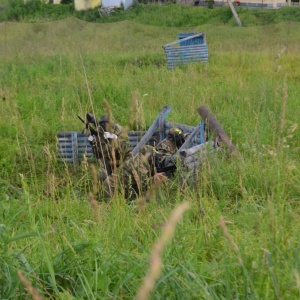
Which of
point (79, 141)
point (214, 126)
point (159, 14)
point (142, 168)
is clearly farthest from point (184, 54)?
point (159, 14)

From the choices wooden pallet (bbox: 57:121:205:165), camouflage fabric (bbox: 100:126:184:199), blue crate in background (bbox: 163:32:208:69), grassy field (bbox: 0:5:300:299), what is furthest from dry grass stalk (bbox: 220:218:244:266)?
blue crate in background (bbox: 163:32:208:69)

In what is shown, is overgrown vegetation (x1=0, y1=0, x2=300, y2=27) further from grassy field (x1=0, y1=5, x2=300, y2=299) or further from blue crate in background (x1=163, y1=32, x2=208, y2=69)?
blue crate in background (x1=163, y1=32, x2=208, y2=69)

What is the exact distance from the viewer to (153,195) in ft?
8.43

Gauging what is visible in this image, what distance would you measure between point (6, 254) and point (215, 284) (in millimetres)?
846

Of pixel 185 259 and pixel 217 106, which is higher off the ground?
pixel 185 259

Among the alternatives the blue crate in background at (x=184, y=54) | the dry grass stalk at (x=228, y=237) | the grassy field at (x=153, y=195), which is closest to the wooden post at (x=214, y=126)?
the grassy field at (x=153, y=195)

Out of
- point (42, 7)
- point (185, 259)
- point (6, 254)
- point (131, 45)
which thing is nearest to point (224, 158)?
point (185, 259)

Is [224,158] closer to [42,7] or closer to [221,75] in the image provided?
[221,75]

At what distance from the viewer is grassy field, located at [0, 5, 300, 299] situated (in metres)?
2.12

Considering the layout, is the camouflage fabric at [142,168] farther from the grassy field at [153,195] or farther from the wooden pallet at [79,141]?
the wooden pallet at [79,141]

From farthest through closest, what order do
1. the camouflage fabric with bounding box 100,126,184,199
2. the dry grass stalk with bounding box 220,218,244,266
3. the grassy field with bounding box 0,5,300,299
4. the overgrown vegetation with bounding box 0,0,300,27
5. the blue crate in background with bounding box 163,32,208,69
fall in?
the overgrown vegetation with bounding box 0,0,300,27 < the blue crate in background with bounding box 163,32,208,69 < the camouflage fabric with bounding box 100,126,184,199 < the grassy field with bounding box 0,5,300,299 < the dry grass stalk with bounding box 220,218,244,266

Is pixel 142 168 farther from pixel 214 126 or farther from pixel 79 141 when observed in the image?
pixel 79 141

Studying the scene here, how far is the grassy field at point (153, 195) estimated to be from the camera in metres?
2.12

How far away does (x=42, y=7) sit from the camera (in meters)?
31.1
